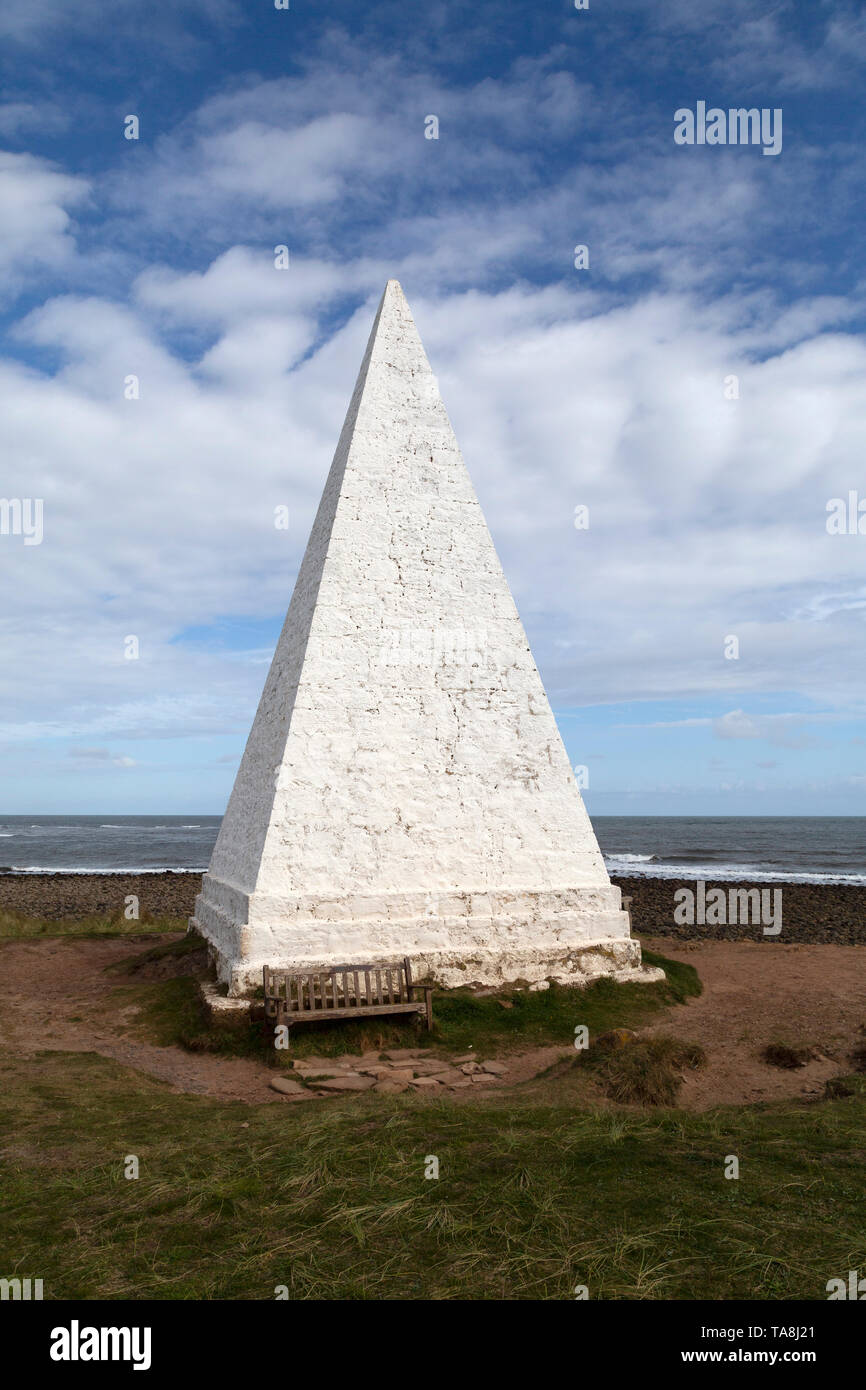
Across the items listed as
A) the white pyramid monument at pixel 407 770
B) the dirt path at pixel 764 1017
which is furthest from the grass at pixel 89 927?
the dirt path at pixel 764 1017

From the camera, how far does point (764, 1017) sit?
31.7 ft

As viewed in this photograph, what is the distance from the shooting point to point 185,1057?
801 cm

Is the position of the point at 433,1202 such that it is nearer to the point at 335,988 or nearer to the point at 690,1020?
the point at 335,988

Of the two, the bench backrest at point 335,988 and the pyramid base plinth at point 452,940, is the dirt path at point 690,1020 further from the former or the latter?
the pyramid base plinth at point 452,940

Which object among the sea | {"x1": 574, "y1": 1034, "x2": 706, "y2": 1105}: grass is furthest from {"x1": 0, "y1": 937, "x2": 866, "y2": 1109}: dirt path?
the sea

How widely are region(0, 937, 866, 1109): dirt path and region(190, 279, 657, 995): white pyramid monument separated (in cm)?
108

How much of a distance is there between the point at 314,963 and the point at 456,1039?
1734 mm

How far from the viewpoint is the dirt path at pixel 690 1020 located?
24.3 feet

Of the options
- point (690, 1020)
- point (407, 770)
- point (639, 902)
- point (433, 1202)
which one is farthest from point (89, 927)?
point (639, 902)

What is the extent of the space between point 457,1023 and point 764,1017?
155 inches

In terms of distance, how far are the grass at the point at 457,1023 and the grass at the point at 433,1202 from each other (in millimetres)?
1973

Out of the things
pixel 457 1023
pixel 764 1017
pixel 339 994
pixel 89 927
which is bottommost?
pixel 89 927

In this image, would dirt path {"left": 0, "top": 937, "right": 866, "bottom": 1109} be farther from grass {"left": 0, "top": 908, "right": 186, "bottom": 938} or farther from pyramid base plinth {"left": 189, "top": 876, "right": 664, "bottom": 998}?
pyramid base plinth {"left": 189, "top": 876, "right": 664, "bottom": 998}

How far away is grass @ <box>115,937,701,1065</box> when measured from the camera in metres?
8.02
